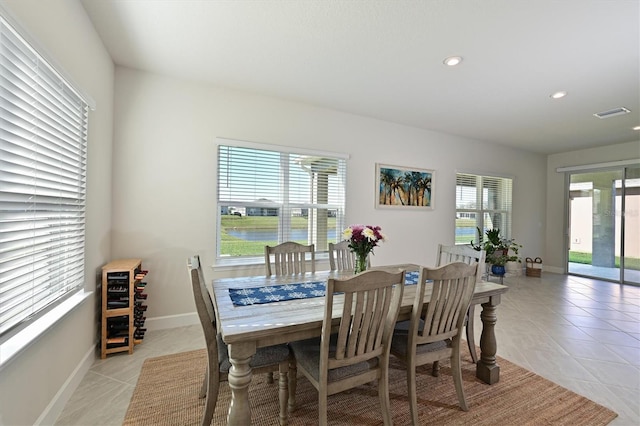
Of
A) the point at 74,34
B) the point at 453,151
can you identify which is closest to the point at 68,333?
the point at 74,34

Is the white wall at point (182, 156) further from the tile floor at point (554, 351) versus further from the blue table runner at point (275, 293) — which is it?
the blue table runner at point (275, 293)

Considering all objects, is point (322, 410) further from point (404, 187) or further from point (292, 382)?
point (404, 187)

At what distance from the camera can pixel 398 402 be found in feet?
6.42

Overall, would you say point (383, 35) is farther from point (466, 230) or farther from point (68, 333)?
point (466, 230)

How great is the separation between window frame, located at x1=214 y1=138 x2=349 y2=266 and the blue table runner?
142cm

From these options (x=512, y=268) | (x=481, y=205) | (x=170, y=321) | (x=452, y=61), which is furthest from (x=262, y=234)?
(x=512, y=268)

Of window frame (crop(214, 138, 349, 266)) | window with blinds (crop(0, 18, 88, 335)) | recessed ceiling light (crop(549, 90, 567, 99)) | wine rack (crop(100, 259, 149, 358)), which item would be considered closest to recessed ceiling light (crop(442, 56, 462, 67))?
recessed ceiling light (crop(549, 90, 567, 99))

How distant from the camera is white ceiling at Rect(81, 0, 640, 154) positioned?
1997mm

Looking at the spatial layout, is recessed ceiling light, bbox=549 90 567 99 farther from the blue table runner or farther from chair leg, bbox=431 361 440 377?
Result: the blue table runner

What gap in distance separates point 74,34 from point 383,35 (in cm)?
226

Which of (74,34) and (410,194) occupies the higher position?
(74,34)

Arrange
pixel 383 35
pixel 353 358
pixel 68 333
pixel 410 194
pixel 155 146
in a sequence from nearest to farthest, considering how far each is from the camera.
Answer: pixel 353 358 → pixel 68 333 → pixel 383 35 → pixel 155 146 → pixel 410 194

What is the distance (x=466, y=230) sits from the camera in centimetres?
539

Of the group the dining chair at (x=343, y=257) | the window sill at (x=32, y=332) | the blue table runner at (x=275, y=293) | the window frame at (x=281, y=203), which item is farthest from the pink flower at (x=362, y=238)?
the window sill at (x=32, y=332)
